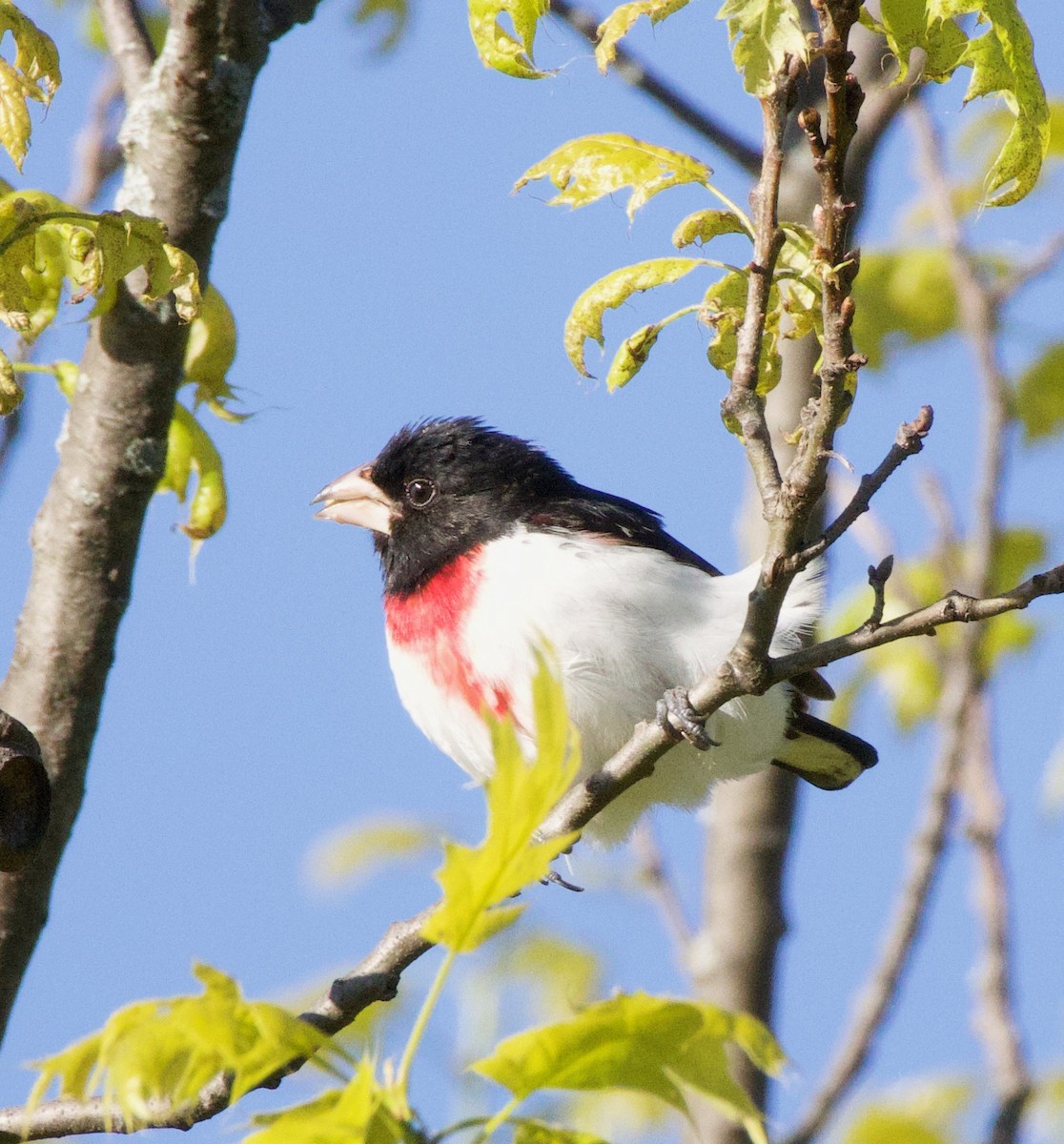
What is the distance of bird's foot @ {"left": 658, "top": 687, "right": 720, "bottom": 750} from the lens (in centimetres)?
258

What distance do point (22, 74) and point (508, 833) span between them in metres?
1.52

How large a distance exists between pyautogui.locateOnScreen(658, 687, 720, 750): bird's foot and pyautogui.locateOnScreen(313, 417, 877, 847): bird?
0.41 metres

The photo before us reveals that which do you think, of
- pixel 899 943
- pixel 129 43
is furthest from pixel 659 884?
pixel 129 43

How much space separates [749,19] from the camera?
183cm

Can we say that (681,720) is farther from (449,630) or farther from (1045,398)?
(1045,398)

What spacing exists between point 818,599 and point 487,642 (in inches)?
32.9

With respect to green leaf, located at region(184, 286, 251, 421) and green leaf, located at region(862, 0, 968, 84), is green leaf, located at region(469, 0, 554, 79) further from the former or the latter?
green leaf, located at region(184, 286, 251, 421)

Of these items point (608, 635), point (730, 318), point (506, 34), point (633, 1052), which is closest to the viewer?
point (633, 1052)

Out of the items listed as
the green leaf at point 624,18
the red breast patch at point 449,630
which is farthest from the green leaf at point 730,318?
the red breast patch at point 449,630

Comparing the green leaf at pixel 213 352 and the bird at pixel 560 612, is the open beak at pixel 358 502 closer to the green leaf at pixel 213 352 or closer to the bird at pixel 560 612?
the bird at pixel 560 612

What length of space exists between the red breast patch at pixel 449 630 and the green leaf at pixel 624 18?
1962 millimetres

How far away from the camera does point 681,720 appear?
2.67 metres

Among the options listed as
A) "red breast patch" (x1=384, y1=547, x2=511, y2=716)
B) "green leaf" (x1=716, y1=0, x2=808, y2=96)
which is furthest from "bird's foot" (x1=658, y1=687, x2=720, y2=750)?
"green leaf" (x1=716, y1=0, x2=808, y2=96)

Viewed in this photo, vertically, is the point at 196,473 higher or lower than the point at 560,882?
higher
